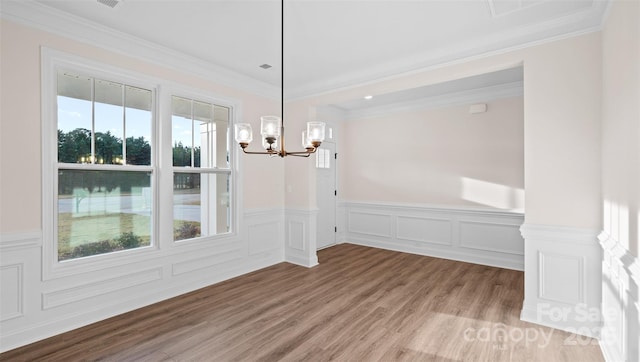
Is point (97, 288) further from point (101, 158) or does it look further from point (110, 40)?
point (110, 40)

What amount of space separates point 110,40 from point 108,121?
2.68 ft

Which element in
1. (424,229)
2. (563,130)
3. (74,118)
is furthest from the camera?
(424,229)

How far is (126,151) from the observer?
132 inches

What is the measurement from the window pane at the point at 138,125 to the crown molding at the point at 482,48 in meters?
2.35

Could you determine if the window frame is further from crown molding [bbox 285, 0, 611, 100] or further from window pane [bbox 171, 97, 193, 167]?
crown molding [bbox 285, 0, 611, 100]

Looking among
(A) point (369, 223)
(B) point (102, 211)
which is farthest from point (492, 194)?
(B) point (102, 211)

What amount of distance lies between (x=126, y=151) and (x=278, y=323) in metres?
2.45

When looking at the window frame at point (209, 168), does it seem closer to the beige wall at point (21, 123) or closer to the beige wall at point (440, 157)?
the beige wall at point (21, 123)

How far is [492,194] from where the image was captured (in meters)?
4.91

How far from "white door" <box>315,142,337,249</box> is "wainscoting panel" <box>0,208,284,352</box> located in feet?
5.65

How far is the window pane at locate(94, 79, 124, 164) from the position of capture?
124 inches

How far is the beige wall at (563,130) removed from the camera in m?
2.72

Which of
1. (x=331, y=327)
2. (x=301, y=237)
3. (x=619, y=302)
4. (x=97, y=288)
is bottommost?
(x=331, y=327)

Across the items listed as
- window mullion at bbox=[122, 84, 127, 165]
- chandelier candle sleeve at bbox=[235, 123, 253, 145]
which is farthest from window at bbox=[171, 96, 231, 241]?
chandelier candle sleeve at bbox=[235, 123, 253, 145]
